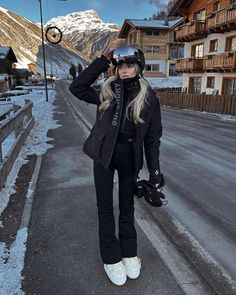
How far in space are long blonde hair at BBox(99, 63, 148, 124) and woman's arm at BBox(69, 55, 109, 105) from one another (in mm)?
123

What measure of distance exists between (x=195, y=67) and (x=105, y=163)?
29.8 metres

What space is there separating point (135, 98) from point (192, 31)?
99.3 ft

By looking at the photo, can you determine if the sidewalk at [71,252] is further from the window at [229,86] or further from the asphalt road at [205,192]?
the window at [229,86]

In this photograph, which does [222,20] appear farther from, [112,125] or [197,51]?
[112,125]

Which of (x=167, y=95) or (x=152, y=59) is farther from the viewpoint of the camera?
(x=152, y=59)

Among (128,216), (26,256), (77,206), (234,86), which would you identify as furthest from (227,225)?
(234,86)

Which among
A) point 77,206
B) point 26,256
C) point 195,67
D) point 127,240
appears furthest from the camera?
point 195,67

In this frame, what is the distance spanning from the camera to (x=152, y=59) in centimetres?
5688

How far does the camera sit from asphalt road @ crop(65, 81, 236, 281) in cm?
408

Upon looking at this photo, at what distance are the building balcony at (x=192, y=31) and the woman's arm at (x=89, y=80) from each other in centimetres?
2931

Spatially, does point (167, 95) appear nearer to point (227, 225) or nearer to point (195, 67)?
point (195, 67)

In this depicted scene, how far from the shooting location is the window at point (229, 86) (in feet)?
87.2

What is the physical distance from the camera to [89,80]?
3.21 metres

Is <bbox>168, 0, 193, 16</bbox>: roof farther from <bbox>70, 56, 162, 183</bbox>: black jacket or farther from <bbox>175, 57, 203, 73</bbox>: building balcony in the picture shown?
<bbox>70, 56, 162, 183</bbox>: black jacket
